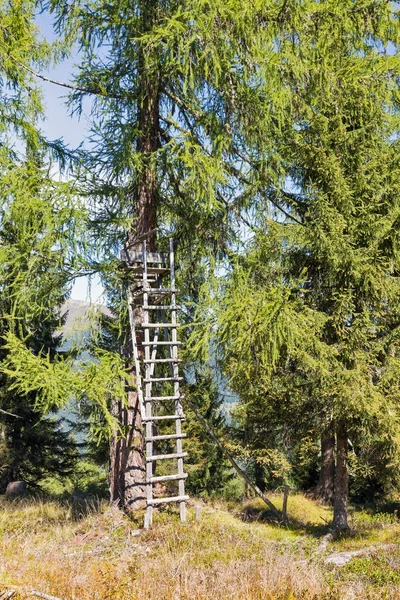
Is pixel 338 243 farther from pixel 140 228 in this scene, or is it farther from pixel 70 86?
pixel 70 86

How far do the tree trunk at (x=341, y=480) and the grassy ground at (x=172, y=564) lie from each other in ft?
3.56

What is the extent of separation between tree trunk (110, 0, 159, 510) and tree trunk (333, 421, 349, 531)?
4014mm

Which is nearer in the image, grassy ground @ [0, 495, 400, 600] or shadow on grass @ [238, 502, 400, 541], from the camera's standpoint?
grassy ground @ [0, 495, 400, 600]

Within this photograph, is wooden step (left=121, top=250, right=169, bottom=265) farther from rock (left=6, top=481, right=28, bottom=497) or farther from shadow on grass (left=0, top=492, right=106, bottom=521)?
rock (left=6, top=481, right=28, bottom=497)

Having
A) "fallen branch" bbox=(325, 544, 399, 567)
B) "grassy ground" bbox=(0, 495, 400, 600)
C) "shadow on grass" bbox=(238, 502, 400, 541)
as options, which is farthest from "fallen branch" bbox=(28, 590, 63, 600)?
"shadow on grass" bbox=(238, 502, 400, 541)

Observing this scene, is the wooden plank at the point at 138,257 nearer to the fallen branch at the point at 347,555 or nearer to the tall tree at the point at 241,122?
the tall tree at the point at 241,122

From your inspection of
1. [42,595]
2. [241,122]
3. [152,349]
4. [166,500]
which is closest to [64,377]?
[152,349]

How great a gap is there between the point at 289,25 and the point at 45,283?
642cm

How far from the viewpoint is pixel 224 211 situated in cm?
963

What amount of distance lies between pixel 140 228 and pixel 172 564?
19.8 feet

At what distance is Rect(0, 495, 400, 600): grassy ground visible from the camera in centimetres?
480

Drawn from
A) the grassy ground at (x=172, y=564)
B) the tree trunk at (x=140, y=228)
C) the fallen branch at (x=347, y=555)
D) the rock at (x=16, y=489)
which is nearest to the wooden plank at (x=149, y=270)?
the tree trunk at (x=140, y=228)

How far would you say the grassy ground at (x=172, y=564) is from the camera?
15.8ft

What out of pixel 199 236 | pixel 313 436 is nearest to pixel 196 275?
pixel 199 236
